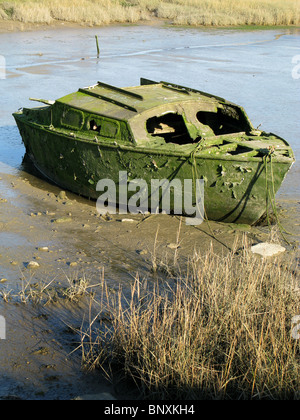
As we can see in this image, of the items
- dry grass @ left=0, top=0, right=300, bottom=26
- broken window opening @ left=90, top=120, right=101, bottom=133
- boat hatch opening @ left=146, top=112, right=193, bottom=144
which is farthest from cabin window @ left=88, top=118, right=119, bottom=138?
dry grass @ left=0, top=0, right=300, bottom=26

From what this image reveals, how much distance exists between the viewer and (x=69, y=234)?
344 inches

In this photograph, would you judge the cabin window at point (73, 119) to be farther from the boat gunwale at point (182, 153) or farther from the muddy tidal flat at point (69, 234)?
the muddy tidal flat at point (69, 234)

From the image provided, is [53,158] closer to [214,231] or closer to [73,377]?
[214,231]

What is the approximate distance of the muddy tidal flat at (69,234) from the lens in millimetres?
5570

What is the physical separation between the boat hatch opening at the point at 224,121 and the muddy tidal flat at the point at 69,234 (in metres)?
1.54

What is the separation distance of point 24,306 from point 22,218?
3053 millimetres

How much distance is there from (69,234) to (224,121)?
4.02 metres

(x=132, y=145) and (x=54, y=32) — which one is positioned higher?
(x=54, y=32)

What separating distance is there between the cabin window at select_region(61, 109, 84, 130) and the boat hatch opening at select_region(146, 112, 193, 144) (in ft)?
4.63

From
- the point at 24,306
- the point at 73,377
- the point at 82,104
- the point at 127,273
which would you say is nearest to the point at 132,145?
the point at 82,104

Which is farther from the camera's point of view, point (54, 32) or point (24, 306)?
point (54, 32)

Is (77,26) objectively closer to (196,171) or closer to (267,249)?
(196,171)

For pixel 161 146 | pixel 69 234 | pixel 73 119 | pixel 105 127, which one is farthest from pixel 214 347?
pixel 73 119
